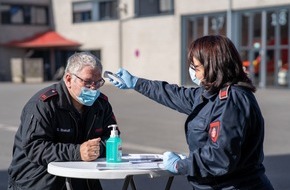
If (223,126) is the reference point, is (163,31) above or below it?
above

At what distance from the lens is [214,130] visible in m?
3.05

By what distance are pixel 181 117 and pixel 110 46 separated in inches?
914

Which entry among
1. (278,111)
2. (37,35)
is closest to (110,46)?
(37,35)

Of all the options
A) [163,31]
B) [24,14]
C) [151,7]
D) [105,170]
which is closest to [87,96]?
[105,170]

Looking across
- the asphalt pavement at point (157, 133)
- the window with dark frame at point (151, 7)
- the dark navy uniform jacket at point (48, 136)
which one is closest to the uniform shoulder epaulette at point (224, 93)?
the dark navy uniform jacket at point (48, 136)

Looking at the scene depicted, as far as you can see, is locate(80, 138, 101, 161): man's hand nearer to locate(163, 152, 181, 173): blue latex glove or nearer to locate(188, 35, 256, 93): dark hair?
locate(163, 152, 181, 173): blue latex glove

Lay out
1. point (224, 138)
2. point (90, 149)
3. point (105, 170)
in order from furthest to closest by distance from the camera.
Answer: point (90, 149), point (105, 170), point (224, 138)

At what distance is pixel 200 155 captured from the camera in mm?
3105

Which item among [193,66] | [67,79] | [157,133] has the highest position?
[193,66]

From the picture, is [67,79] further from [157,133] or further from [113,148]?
[157,133]

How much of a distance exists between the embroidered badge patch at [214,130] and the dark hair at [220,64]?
202mm

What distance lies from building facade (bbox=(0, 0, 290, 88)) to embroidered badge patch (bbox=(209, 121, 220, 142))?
81.7ft

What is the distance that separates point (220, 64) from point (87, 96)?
1.10m

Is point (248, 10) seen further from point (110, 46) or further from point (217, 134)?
point (217, 134)
